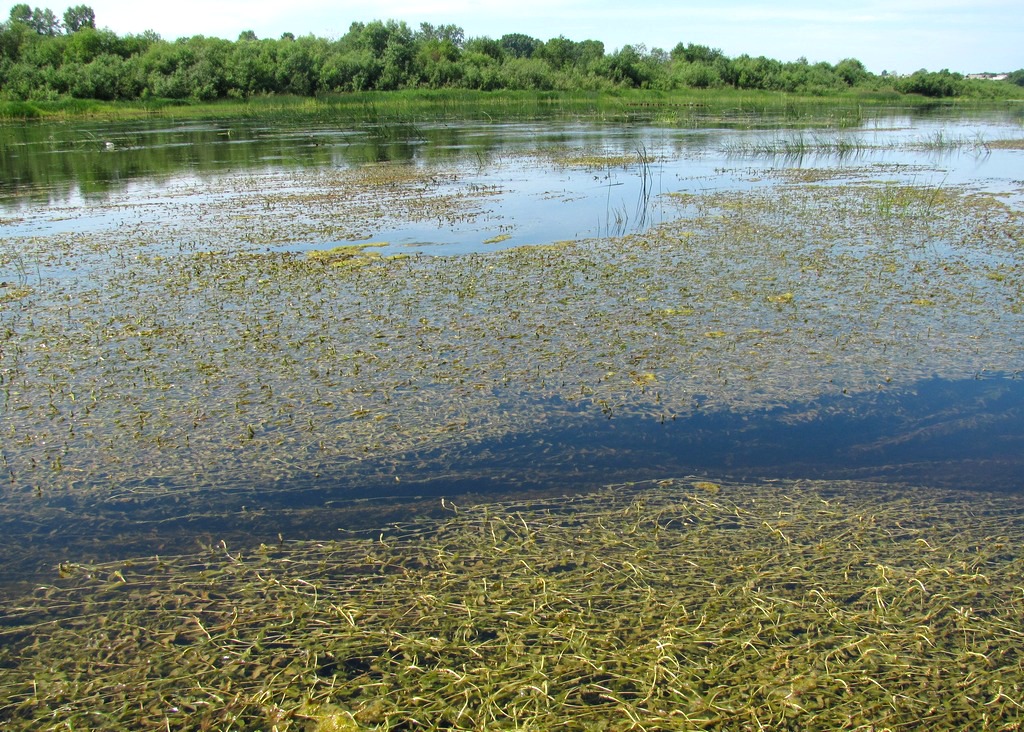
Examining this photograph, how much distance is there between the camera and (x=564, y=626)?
256 cm

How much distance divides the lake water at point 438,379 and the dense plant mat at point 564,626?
348mm

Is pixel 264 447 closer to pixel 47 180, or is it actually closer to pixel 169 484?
pixel 169 484

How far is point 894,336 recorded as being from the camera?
5324mm

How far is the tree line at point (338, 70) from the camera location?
4172 cm

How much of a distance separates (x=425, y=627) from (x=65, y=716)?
1.15 m

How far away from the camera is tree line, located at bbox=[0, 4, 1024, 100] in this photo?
137 ft

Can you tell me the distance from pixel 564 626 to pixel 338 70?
47.3 metres

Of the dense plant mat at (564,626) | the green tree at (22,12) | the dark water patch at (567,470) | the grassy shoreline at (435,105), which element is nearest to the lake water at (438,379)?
the dark water patch at (567,470)

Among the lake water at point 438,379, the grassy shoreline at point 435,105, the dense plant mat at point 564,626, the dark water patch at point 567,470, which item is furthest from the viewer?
the grassy shoreline at point 435,105

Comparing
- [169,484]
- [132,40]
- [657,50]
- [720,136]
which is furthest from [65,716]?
[657,50]

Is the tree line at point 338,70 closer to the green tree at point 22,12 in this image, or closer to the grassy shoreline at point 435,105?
the grassy shoreline at point 435,105

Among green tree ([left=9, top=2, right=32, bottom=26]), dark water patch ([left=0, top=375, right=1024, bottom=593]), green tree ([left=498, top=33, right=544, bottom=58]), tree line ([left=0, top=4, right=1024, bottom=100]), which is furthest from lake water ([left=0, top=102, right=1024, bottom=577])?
green tree ([left=9, top=2, right=32, bottom=26])

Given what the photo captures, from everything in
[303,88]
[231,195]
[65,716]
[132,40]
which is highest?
[132,40]

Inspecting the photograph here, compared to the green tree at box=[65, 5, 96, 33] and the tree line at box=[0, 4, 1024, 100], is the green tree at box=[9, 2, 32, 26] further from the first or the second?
the tree line at box=[0, 4, 1024, 100]
